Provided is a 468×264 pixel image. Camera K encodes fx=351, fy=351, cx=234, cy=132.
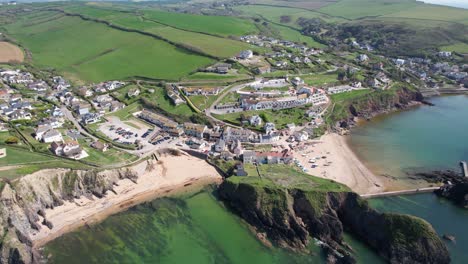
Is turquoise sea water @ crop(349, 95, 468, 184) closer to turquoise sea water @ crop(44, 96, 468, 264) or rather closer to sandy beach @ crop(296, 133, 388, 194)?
turquoise sea water @ crop(44, 96, 468, 264)

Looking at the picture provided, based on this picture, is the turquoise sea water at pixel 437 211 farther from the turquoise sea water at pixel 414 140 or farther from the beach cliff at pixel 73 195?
the beach cliff at pixel 73 195

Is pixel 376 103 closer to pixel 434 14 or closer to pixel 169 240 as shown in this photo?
pixel 169 240

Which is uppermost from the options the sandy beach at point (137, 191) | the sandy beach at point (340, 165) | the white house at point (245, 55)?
the white house at point (245, 55)

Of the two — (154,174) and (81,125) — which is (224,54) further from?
(154,174)

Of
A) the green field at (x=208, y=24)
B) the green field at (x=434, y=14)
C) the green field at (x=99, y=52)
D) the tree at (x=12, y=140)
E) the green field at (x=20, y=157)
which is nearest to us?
the green field at (x=20, y=157)

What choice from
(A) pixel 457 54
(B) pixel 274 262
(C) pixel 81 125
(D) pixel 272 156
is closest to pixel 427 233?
(B) pixel 274 262

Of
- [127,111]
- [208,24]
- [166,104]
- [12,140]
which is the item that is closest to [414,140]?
[166,104]

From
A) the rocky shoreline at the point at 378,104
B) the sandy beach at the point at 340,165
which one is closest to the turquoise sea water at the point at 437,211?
the sandy beach at the point at 340,165
